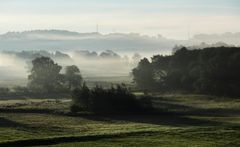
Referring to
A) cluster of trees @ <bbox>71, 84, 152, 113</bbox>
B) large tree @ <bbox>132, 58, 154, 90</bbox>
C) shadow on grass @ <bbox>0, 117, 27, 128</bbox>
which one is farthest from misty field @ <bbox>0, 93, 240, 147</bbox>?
large tree @ <bbox>132, 58, 154, 90</bbox>

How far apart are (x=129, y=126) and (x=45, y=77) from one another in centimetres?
9278

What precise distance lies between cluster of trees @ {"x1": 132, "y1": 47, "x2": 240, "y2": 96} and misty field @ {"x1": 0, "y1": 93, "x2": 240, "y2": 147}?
12.2 metres

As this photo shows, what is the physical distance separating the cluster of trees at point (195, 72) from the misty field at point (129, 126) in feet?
39.9

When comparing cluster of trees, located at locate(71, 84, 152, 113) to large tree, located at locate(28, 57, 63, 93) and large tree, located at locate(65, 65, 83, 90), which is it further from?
large tree, located at locate(65, 65, 83, 90)

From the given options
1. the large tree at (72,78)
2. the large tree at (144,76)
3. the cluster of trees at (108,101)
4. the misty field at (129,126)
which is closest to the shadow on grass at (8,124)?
the misty field at (129,126)

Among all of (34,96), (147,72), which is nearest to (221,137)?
(34,96)

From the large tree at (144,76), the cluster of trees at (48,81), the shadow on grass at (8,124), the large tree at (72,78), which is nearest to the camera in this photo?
the shadow on grass at (8,124)

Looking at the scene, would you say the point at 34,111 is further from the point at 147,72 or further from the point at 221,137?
the point at 147,72

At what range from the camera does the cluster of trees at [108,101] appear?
9225 cm

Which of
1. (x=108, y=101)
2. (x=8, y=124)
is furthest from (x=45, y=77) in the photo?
(x=8, y=124)

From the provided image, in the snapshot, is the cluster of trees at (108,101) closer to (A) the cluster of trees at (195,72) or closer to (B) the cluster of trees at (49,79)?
(A) the cluster of trees at (195,72)

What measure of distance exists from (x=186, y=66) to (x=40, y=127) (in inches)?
3254

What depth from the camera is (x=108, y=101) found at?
94125 millimetres

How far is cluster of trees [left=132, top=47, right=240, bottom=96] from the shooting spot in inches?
4894
